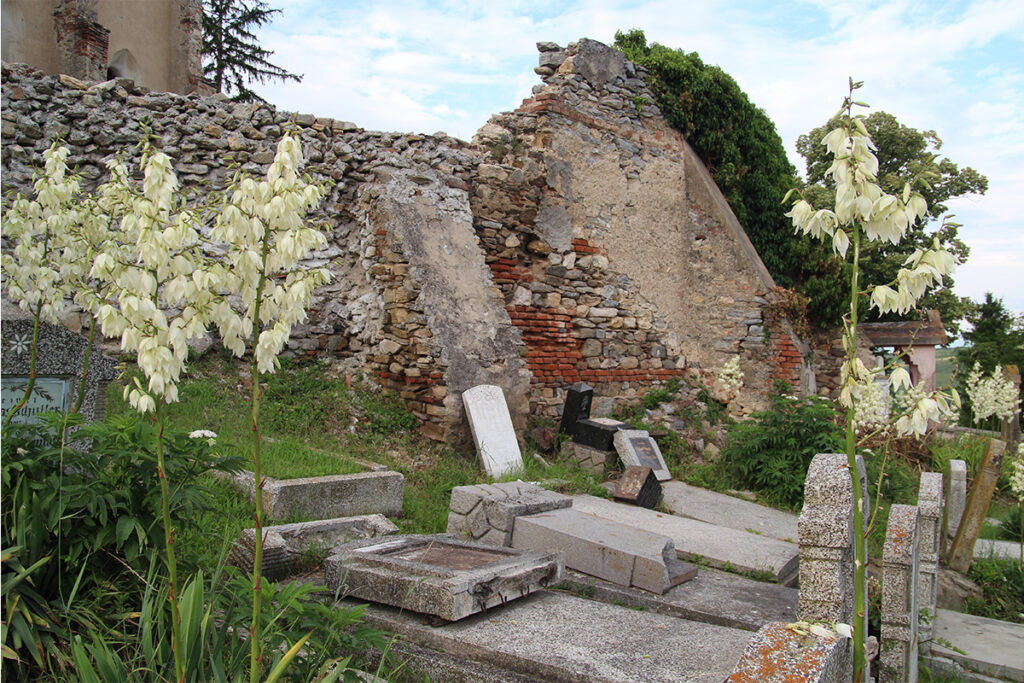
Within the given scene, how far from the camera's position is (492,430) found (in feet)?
22.9

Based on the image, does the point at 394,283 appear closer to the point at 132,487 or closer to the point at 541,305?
the point at 541,305

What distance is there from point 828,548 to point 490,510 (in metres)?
2.49

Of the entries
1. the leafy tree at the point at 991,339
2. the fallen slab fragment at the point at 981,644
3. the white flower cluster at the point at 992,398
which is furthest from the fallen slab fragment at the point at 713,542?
the leafy tree at the point at 991,339

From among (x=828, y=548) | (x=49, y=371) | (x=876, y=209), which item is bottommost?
(x=828, y=548)

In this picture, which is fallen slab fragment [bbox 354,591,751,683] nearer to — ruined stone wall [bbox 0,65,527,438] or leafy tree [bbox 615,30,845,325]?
ruined stone wall [bbox 0,65,527,438]

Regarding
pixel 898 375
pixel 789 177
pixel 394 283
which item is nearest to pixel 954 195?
pixel 789 177

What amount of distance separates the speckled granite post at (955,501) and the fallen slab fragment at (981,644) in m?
1.26

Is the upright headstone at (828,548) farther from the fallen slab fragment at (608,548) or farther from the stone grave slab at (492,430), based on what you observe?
the stone grave slab at (492,430)

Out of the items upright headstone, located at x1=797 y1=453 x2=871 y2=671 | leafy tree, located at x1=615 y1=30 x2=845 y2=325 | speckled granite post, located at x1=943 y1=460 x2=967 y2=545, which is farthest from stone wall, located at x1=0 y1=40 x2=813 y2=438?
upright headstone, located at x1=797 y1=453 x2=871 y2=671

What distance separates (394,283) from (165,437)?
469 centimetres

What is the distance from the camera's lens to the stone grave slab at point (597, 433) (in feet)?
25.2

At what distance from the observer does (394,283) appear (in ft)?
24.1

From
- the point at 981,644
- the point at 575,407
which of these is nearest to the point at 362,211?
the point at 575,407

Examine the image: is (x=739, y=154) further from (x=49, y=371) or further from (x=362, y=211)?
(x=49, y=371)
